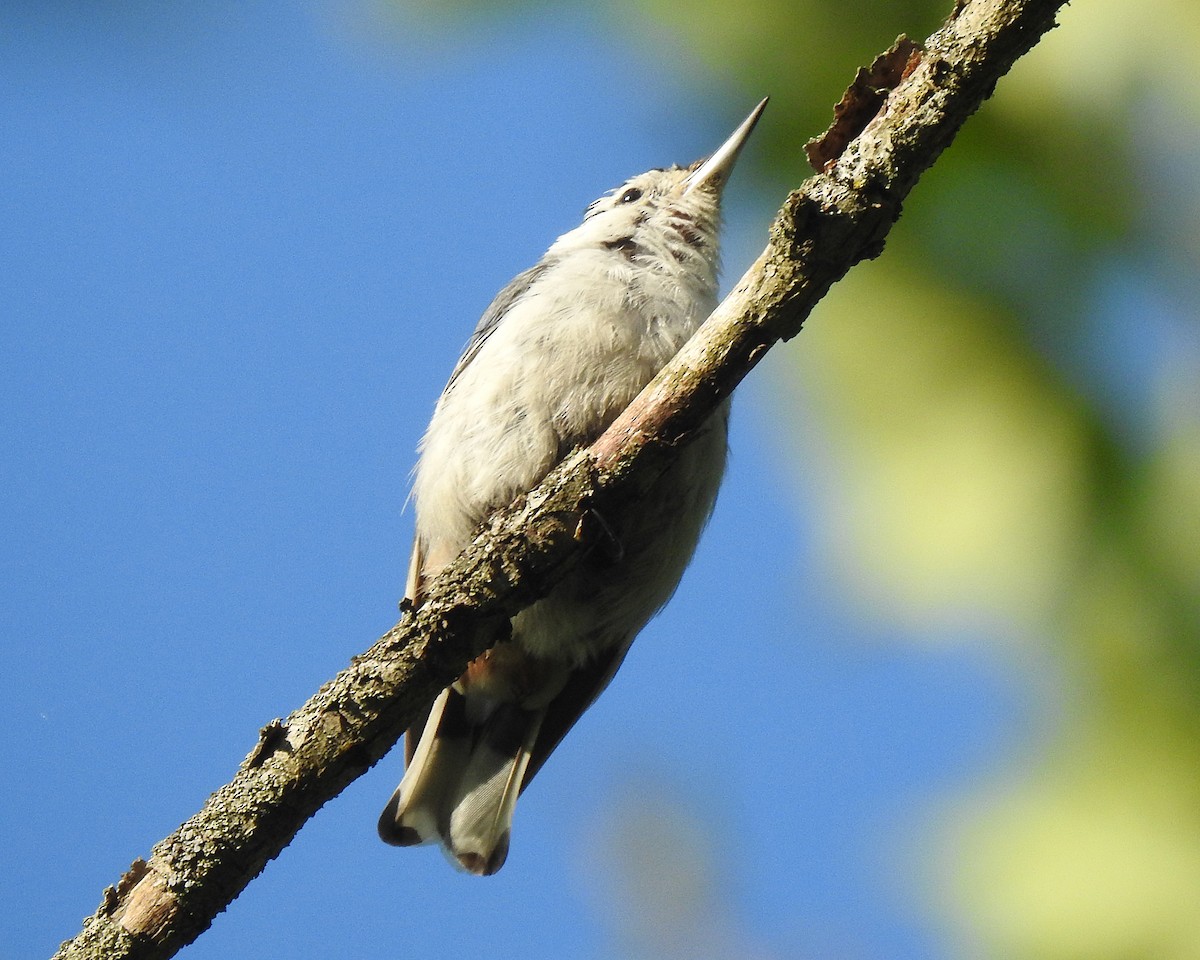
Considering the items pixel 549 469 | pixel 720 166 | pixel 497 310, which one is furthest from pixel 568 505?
pixel 720 166

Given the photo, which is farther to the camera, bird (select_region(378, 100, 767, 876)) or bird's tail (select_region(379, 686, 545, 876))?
bird's tail (select_region(379, 686, 545, 876))

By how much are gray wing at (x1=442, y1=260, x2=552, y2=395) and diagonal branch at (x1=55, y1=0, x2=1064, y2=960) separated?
155cm

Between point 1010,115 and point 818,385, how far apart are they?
1126 millimetres

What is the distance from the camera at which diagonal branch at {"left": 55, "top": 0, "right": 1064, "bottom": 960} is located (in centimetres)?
237

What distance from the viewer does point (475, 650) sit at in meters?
2.74

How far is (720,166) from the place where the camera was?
4.46 m

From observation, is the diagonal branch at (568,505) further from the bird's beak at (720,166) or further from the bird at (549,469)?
the bird's beak at (720,166)

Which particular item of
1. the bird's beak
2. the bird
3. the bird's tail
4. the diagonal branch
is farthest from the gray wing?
the diagonal branch

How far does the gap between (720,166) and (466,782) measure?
8.35ft

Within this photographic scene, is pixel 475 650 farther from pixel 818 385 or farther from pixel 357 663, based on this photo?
pixel 818 385

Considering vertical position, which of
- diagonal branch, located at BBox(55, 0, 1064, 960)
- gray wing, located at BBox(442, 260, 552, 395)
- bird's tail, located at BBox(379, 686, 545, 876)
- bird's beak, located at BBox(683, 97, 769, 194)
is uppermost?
bird's beak, located at BBox(683, 97, 769, 194)

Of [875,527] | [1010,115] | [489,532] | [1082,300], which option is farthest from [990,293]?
[489,532]

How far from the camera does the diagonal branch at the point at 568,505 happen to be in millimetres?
2367

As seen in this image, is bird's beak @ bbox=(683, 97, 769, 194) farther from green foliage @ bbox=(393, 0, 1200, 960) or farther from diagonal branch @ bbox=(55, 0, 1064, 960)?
diagonal branch @ bbox=(55, 0, 1064, 960)
